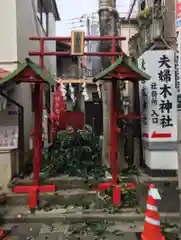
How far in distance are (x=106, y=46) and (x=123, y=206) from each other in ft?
15.4

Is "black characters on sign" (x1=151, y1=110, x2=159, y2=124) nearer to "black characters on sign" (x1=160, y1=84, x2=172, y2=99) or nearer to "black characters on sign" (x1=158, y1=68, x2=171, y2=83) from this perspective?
"black characters on sign" (x1=160, y1=84, x2=172, y2=99)

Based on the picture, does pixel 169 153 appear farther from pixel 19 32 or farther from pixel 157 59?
pixel 19 32

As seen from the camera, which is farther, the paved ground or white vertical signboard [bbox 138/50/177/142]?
white vertical signboard [bbox 138/50/177/142]

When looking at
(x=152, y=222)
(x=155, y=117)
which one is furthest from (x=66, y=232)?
(x=155, y=117)

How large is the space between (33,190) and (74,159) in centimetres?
213

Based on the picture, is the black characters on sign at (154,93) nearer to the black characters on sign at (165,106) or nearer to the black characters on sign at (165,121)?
the black characters on sign at (165,106)

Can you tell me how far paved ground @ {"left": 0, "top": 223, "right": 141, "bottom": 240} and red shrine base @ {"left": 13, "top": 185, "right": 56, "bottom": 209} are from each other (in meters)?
0.61

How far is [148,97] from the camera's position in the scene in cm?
658

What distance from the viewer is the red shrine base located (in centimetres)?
601

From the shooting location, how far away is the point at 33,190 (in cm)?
604

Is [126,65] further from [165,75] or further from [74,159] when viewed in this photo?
[74,159]

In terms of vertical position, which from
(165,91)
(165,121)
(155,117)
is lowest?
(165,121)

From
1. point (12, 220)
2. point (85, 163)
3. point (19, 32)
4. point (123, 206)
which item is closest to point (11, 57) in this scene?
point (19, 32)

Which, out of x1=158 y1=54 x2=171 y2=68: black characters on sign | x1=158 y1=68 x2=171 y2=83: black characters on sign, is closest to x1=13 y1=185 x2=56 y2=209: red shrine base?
x1=158 y1=68 x2=171 y2=83: black characters on sign
